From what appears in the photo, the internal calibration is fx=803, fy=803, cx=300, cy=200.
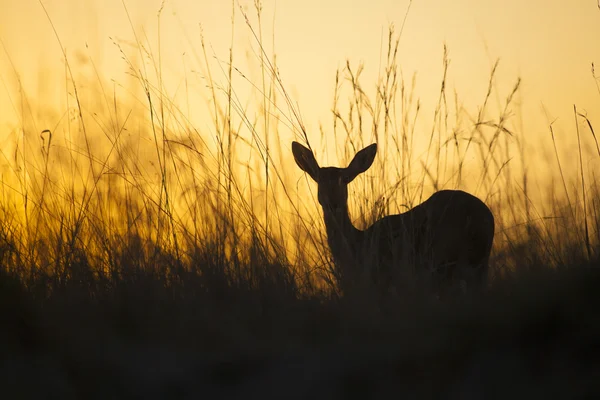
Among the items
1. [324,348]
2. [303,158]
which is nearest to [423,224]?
[303,158]

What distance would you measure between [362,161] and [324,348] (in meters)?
2.57

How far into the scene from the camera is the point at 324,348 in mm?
1985

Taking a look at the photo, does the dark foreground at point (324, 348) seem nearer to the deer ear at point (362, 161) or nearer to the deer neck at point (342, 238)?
the deer neck at point (342, 238)

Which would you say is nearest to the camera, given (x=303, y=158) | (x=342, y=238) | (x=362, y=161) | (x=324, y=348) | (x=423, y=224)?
(x=324, y=348)

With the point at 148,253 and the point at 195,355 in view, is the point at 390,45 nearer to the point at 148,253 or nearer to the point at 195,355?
the point at 148,253

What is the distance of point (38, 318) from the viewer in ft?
7.37

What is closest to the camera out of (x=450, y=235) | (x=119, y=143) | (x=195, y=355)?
(x=195, y=355)

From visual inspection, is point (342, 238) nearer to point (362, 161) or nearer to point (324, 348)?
point (324, 348)

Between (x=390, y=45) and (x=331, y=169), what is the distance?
125cm

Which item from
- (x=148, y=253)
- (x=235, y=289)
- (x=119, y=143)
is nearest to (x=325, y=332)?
(x=235, y=289)

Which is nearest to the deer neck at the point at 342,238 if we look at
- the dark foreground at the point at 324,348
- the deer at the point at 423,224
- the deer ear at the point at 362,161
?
the deer at the point at 423,224

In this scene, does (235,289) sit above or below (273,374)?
above

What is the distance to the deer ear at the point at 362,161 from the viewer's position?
173 inches

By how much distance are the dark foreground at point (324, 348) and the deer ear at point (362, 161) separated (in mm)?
2031
